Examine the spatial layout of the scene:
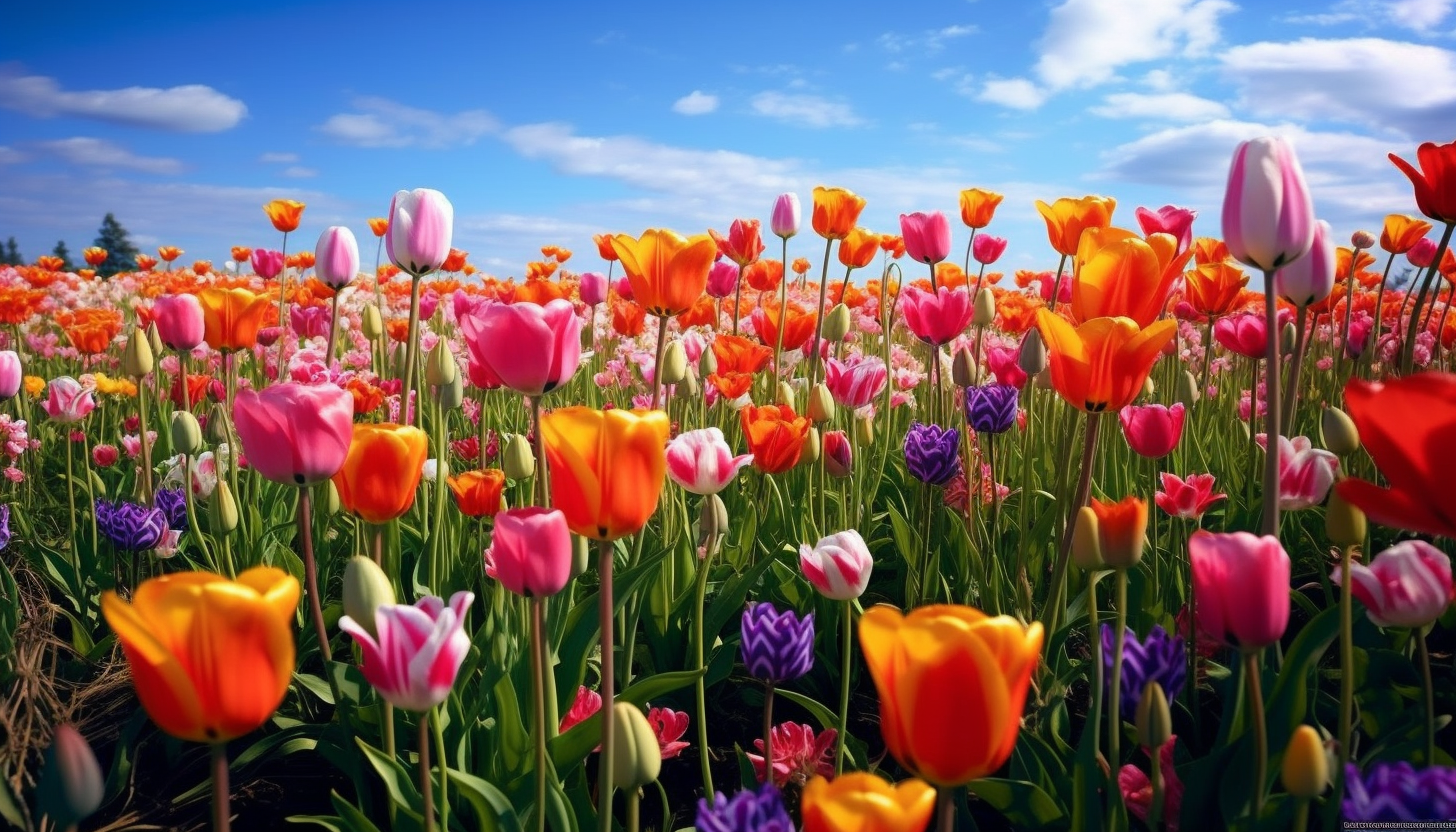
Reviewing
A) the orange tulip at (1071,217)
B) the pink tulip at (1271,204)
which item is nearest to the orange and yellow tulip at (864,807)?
the pink tulip at (1271,204)

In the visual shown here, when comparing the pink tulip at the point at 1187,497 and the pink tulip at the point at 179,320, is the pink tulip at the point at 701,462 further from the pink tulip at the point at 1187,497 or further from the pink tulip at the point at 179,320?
the pink tulip at the point at 179,320

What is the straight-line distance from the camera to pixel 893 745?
954 mm

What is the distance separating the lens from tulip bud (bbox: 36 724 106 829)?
3.06 feet

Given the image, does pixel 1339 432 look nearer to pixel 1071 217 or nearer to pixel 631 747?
pixel 1071 217

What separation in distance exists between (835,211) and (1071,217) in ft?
3.28

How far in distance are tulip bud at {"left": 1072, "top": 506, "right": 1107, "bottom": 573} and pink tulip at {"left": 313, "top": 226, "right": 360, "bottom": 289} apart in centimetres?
208

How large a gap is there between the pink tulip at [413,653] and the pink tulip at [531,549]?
0.48 feet

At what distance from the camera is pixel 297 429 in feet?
4.97

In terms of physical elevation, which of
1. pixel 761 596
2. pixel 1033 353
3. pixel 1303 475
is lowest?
pixel 761 596

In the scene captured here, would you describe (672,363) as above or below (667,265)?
below

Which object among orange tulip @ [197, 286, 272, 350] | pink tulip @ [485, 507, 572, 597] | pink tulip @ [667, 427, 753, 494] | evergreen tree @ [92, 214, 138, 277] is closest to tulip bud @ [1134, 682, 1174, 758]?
pink tulip @ [485, 507, 572, 597]

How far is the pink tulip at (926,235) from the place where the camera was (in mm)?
3404

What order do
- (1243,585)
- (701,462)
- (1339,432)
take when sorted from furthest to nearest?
1. (701,462)
2. (1339,432)
3. (1243,585)

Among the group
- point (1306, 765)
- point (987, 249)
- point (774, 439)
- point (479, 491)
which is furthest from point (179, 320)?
point (987, 249)
